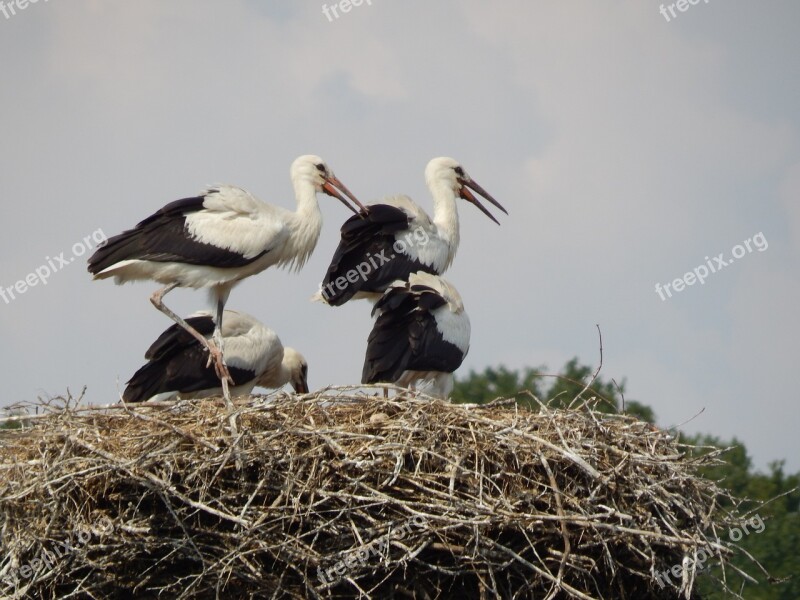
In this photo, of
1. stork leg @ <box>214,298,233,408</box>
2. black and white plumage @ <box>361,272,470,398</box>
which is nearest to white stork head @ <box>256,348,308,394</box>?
stork leg @ <box>214,298,233,408</box>

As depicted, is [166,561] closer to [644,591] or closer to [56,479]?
[56,479]

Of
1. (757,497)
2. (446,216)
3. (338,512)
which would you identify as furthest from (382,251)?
(757,497)

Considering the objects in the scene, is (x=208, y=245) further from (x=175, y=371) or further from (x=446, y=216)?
(x=446, y=216)

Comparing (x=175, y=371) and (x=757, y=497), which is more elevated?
(x=175, y=371)

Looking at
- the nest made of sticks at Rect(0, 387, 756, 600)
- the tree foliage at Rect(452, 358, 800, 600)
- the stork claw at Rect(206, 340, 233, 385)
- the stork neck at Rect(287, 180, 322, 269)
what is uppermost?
the stork neck at Rect(287, 180, 322, 269)

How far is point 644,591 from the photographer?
666 cm

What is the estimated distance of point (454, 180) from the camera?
32.8 ft

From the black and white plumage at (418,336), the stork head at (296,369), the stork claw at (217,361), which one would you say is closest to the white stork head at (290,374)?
the stork head at (296,369)

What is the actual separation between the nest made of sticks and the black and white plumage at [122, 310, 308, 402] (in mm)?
2290

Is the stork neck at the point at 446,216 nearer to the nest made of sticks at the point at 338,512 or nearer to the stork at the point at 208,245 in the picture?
the stork at the point at 208,245

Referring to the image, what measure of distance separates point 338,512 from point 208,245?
2.65 m

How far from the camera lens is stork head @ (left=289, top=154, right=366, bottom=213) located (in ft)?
29.7

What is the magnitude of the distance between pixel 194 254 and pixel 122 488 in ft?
7.54

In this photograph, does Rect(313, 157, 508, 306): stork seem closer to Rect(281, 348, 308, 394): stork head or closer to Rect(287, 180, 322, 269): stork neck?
Rect(287, 180, 322, 269): stork neck
